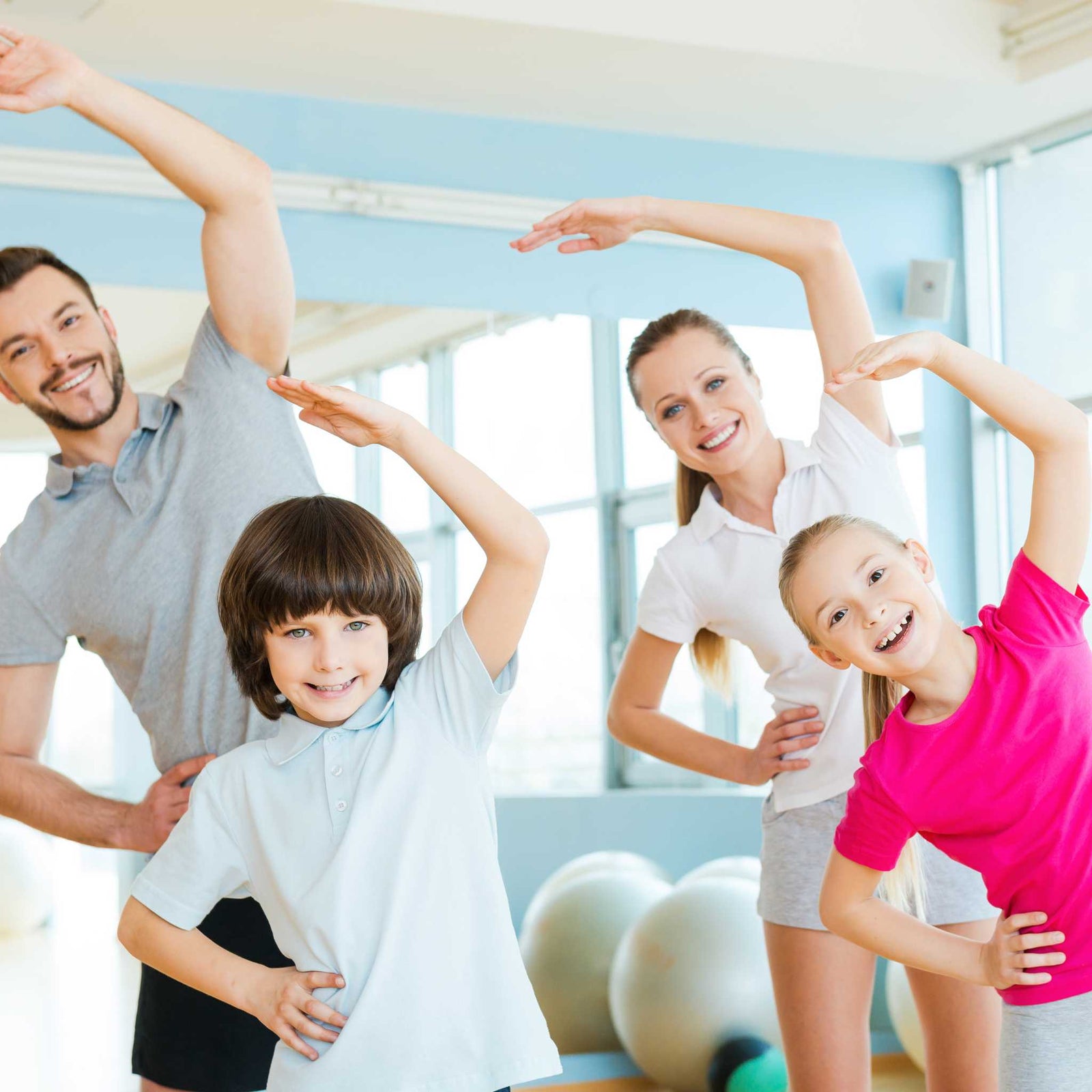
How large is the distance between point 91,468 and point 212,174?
43 centimetres

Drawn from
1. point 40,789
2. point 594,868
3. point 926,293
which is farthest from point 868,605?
point 926,293

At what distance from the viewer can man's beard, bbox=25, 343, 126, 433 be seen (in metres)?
1.76

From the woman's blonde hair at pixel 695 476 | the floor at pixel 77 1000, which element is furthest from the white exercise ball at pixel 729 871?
the woman's blonde hair at pixel 695 476

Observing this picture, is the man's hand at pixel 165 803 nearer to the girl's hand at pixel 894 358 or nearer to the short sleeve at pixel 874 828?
the short sleeve at pixel 874 828

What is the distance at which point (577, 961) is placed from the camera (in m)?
3.45

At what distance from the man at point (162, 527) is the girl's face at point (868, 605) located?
666 mm

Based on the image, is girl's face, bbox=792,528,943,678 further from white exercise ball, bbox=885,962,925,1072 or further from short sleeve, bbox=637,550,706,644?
white exercise ball, bbox=885,962,925,1072

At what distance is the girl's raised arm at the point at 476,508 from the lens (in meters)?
1.37

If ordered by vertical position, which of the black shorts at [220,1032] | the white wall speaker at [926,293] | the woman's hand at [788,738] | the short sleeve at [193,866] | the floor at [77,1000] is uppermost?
the white wall speaker at [926,293]

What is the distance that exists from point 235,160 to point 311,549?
505 millimetres

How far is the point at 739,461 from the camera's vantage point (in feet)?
6.42

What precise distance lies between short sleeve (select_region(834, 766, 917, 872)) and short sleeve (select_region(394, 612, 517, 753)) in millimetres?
419

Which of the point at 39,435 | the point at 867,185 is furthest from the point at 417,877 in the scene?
the point at 867,185

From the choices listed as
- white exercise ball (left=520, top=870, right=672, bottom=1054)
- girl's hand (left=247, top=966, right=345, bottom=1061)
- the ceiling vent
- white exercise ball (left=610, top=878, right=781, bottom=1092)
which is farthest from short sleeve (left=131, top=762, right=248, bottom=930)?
the ceiling vent
